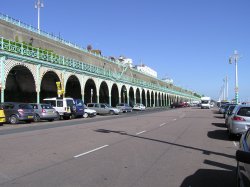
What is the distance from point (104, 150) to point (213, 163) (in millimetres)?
3828

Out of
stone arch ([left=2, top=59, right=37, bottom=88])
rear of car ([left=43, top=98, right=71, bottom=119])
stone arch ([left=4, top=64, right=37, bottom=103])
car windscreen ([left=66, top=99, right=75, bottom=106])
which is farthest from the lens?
stone arch ([left=4, top=64, right=37, bottom=103])

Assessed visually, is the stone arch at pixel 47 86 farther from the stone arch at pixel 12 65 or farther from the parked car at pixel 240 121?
the parked car at pixel 240 121

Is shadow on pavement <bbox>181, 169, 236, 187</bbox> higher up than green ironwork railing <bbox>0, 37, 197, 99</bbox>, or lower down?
lower down

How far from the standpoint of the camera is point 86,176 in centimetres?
789

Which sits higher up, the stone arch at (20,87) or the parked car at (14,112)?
the stone arch at (20,87)

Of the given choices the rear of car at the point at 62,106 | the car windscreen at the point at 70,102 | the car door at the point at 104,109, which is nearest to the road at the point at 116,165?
the rear of car at the point at 62,106

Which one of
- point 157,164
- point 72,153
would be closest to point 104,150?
point 72,153

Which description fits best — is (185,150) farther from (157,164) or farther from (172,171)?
(172,171)

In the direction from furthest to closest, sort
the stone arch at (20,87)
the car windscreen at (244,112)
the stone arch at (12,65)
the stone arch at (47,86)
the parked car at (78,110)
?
the stone arch at (47,86) < the stone arch at (20,87) < the parked car at (78,110) < the stone arch at (12,65) < the car windscreen at (244,112)

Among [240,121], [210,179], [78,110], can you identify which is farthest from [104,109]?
[210,179]

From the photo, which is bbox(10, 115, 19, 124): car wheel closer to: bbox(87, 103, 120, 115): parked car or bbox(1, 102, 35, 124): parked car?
bbox(1, 102, 35, 124): parked car

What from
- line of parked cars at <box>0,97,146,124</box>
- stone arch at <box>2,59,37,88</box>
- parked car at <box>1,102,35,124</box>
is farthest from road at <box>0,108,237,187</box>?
stone arch at <box>2,59,37,88</box>

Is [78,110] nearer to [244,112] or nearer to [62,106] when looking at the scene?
[62,106]

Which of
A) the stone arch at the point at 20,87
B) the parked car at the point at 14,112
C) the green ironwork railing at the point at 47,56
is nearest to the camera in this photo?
the parked car at the point at 14,112
